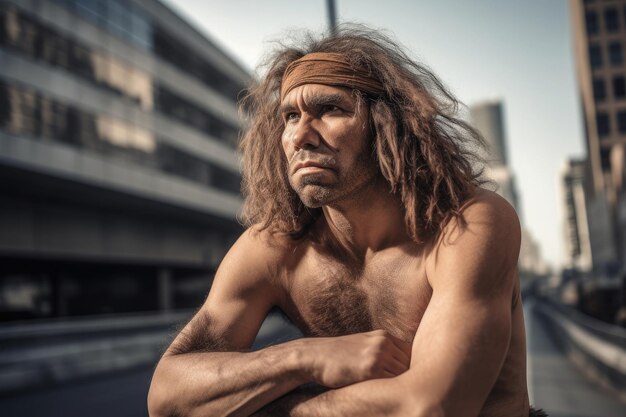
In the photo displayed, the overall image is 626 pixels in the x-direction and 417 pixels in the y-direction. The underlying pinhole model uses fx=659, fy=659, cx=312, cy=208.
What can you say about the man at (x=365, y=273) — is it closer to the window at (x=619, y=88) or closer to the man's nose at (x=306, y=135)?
the man's nose at (x=306, y=135)

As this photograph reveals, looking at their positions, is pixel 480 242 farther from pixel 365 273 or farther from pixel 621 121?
pixel 621 121

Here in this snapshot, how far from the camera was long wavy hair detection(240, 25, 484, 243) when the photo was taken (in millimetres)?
2229

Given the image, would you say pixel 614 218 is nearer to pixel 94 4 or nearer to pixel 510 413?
pixel 94 4

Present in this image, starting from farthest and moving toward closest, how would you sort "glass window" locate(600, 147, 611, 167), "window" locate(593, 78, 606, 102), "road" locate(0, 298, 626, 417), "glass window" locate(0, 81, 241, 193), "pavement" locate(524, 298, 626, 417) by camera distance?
1. "window" locate(593, 78, 606, 102)
2. "glass window" locate(600, 147, 611, 167)
3. "glass window" locate(0, 81, 241, 193)
4. "road" locate(0, 298, 626, 417)
5. "pavement" locate(524, 298, 626, 417)

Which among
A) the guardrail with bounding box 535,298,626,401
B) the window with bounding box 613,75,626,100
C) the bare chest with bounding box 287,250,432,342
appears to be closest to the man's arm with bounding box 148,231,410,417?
the bare chest with bounding box 287,250,432,342

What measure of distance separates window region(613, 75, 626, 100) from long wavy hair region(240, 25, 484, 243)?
83565mm

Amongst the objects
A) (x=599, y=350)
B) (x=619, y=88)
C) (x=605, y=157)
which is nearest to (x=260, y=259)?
(x=599, y=350)

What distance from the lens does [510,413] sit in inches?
82.9

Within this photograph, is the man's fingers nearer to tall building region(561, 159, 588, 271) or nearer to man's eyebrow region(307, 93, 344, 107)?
man's eyebrow region(307, 93, 344, 107)

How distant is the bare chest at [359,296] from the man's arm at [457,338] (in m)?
0.13

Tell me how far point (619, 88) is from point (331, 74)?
84.7m

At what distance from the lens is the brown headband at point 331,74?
2.26 metres

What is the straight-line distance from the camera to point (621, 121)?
77.1m

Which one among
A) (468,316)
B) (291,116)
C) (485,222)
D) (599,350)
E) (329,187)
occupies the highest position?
(291,116)
